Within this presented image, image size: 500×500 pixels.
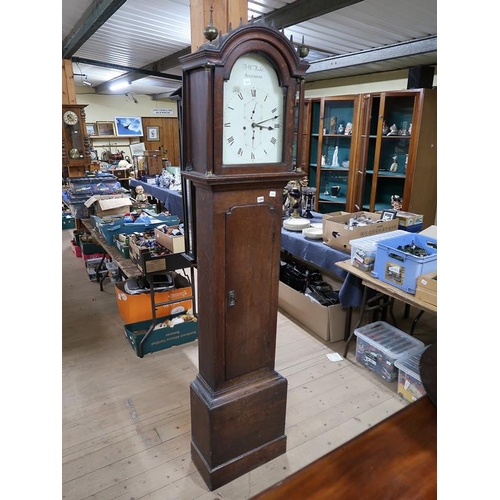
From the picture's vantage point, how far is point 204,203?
1471 mm

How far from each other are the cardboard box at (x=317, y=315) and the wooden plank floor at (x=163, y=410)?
8 cm

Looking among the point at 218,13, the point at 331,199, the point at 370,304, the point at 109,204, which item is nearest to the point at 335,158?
the point at 331,199

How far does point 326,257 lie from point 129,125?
8.04 meters

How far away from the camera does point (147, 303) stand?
295 centimetres

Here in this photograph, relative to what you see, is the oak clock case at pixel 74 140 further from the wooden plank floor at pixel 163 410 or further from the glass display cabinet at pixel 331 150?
the glass display cabinet at pixel 331 150

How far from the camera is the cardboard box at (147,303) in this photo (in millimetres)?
2906

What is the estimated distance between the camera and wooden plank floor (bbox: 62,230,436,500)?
5.83 ft

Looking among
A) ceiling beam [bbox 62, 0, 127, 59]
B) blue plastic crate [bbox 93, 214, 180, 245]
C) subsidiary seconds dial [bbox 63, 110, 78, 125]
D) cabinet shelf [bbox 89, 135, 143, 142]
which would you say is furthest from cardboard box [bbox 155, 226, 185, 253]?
cabinet shelf [bbox 89, 135, 143, 142]

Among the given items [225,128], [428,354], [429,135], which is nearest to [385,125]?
[429,135]

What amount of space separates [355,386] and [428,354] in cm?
192

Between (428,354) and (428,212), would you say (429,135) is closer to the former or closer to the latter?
(428,212)

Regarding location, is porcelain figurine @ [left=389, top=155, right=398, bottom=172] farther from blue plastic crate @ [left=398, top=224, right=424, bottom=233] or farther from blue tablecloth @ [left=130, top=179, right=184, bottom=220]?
blue tablecloth @ [left=130, top=179, right=184, bottom=220]

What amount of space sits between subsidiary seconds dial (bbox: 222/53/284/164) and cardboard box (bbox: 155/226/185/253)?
55.5 inches

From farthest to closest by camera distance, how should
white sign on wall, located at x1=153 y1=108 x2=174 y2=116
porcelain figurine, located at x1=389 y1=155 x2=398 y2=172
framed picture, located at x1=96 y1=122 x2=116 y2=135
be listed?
white sign on wall, located at x1=153 y1=108 x2=174 y2=116
framed picture, located at x1=96 y1=122 x2=116 y2=135
porcelain figurine, located at x1=389 y1=155 x2=398 y2=172
